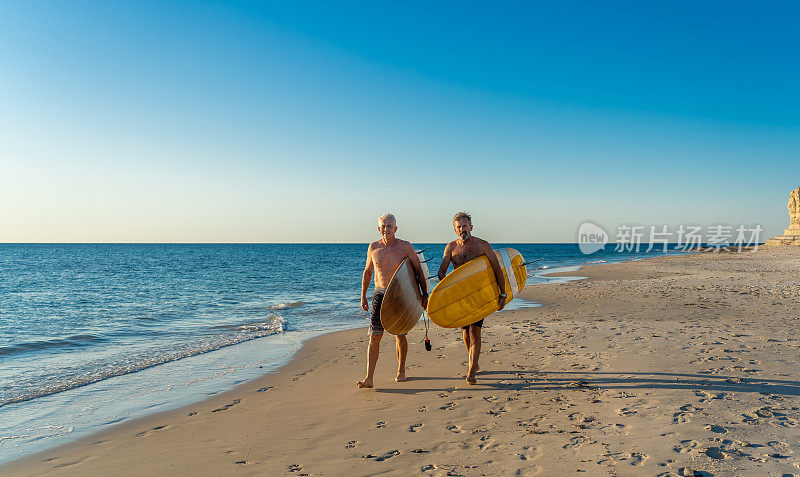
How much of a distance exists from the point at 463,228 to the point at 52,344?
975cm

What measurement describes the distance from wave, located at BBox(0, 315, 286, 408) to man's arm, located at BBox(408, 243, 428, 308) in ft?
17.2

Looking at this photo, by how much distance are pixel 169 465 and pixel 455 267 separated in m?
3.49

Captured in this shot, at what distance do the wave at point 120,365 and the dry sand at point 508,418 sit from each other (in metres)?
2.46

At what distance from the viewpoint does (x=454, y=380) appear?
5.52 metres

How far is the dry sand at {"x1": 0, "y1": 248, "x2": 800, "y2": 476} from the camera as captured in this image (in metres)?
3.27

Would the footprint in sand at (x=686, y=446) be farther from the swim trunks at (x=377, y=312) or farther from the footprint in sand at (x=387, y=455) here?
the swim trunks at (x=377, y=312)

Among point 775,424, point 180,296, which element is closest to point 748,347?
point 775,424

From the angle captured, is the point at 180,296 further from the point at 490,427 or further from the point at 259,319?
the point at 490,427

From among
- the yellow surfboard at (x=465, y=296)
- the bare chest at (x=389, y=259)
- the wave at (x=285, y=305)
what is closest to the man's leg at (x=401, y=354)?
the yellow surfboard at (x=465, y=296)

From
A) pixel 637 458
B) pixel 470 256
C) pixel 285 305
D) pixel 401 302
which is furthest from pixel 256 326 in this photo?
pixel 637 458

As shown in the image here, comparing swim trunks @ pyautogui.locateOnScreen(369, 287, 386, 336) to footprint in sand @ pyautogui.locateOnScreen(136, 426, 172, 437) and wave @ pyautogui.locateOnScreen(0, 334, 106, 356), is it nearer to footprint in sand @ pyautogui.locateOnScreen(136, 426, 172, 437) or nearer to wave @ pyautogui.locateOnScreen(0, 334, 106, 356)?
footprint in sand @ pyautogui.locateOnScreen(136, 426, 172, 437)

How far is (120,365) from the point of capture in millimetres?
7770

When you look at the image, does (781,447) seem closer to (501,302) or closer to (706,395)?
(706,395)

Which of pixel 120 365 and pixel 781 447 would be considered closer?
pixel 781 447
